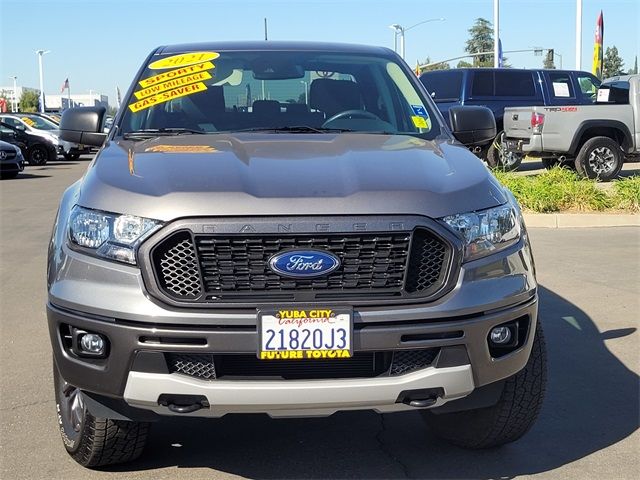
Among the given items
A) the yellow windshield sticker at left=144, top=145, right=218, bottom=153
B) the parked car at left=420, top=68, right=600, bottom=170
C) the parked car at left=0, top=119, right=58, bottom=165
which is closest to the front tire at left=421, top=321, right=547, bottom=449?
the yellow windshield sticker at left=144, top=145, right=218, bottom=153

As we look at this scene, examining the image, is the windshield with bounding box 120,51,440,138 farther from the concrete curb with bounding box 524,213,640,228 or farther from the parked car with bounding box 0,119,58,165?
the parked car with bounding box 0,119,58,165

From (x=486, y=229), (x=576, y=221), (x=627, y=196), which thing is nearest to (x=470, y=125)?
(x=486, y=229)

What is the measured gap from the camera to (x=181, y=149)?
3.67 meters

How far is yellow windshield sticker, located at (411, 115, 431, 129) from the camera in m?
4.41

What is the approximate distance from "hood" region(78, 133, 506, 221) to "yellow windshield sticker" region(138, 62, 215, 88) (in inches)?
32.4

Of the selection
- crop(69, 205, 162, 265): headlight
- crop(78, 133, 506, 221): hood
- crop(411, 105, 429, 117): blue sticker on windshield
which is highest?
crop(411, 105, 429, 117): blue sticker on windshield

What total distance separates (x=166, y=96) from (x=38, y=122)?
25.1 meters

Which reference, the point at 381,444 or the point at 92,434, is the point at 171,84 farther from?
the point at 381,444

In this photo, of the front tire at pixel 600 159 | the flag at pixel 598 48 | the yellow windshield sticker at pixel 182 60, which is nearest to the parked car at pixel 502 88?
the front tire at pixel 600 159

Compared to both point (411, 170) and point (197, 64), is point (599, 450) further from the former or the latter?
point (197, 64)

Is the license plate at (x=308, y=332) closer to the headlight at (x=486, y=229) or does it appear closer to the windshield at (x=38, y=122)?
the headlight at (x=486, y=229)

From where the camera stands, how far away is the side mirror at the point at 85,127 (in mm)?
4836

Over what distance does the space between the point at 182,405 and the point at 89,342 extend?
0.41m

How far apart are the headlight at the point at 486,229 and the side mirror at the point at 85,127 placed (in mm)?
2451
